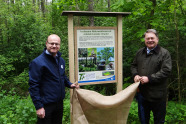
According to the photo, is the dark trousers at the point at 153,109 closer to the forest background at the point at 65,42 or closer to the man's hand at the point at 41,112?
the forest background at the point at 65,42

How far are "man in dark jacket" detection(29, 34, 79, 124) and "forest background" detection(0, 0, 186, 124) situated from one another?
1517mm

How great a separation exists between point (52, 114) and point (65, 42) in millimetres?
8461

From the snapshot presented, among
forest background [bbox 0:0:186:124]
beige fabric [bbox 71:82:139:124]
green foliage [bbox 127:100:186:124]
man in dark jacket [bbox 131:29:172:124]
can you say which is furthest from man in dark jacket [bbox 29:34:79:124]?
green foliage [bbox 127:100:186:124]

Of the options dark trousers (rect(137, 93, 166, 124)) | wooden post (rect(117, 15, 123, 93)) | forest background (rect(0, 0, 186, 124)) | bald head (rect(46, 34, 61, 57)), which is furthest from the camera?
forest background (rect(0, 0, 186, 124))

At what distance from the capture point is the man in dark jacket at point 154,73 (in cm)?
279

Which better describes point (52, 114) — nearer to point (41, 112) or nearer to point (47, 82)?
point (41, 112)

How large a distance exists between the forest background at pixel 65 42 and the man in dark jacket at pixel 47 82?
152 centimetres

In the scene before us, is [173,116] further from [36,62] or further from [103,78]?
[36,62]

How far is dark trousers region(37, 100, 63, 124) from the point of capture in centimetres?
267

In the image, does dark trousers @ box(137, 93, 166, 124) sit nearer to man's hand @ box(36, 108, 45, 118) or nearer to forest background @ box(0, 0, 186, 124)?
forest background @ box(0, 0, 186, 124)

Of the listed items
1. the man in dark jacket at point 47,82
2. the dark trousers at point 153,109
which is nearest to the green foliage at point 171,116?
the dark trousers at point 153,109

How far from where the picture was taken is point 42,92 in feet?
8.53

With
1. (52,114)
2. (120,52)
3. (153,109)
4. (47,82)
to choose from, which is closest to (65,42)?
(120,52)

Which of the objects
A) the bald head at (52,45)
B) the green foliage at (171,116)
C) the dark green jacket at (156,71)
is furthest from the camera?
the green foliage at (171,116)
